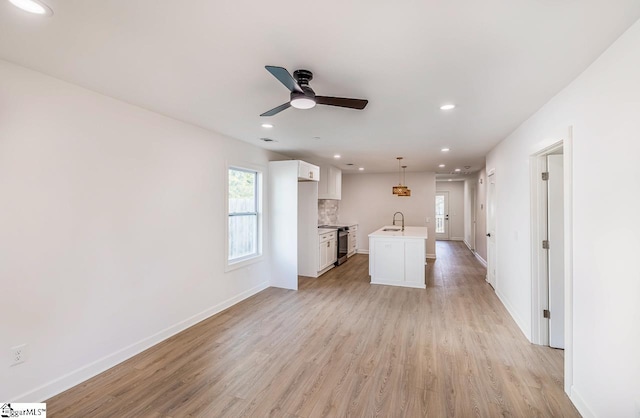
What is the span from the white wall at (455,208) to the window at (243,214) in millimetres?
8979

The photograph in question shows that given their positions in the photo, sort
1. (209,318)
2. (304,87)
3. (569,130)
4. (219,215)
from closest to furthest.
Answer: (304,87) < (569,130) < (209,318) < (219,215)

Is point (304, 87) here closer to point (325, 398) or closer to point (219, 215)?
point (325, 398)

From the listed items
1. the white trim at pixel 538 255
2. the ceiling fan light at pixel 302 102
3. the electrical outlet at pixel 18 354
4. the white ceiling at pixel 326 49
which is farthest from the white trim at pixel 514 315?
the electrical outlet at pixel 18 354

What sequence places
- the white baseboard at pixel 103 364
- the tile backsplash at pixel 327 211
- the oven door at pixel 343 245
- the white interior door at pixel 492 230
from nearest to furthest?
the white baseboard at pixel 103 364 < the white interior door at pixel 492 230 < the oven door at pixel 343 245 < the tile backsplash at pixel 327 211

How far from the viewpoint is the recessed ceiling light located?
136cm

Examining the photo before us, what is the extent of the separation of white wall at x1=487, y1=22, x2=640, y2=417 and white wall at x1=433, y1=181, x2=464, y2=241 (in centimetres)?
957

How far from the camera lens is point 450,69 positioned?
6.68ft

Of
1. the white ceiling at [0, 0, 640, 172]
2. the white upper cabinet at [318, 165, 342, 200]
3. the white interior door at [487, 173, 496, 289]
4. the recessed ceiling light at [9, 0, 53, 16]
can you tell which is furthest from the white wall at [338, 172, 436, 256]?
the recessed ceiling light at [9, 0, 53, 16]

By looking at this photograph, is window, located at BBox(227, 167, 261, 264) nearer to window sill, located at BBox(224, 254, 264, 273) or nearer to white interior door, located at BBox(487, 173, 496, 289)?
window sill, located at BBox(224, 254, 264, 273)

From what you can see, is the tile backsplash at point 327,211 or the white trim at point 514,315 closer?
the white trim at point 514,315

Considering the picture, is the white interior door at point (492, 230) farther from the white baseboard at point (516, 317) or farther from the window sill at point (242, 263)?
the window sill at point (242, 263)

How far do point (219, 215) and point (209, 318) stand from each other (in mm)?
1382

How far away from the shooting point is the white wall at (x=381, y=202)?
8219 millimetres

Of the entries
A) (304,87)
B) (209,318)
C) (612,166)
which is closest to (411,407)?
(612,166)
